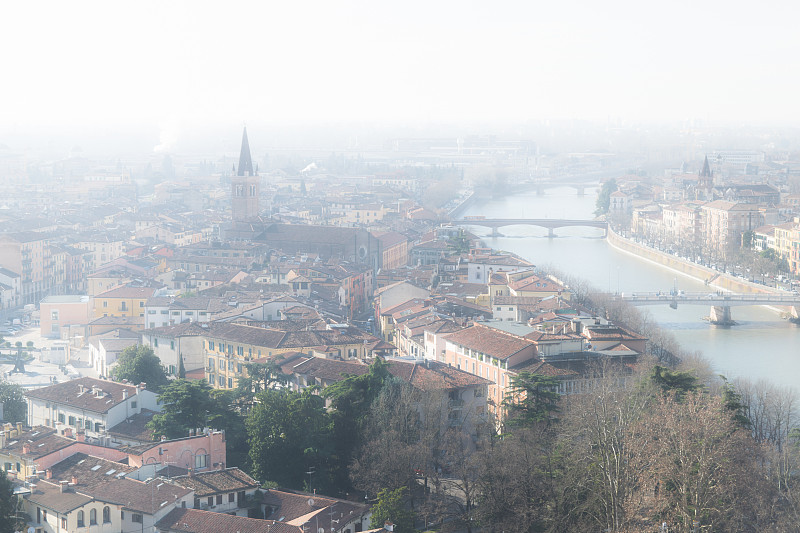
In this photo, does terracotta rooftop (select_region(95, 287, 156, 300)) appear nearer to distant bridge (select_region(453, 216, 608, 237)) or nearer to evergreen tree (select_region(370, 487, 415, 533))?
evergreen tree (select_region(370, 487, 415, 533))

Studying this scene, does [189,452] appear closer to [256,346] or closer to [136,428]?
[136,428]

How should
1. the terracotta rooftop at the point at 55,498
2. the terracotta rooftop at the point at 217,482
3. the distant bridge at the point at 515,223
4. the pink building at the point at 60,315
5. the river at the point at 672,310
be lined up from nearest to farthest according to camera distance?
the terracotta rooftop at the point at 55,498, the terracotta rooftop at the point at 217,482, the river at the point at 672,310, the pink building at the point at 60,315, the distant bridge at the point at 515,223

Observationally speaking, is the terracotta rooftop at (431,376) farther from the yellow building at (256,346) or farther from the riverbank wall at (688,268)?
the riverbank wall at (688,268)

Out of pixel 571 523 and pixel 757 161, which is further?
pixel 757 161

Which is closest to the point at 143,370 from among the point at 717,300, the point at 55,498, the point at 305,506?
the point at 55,498

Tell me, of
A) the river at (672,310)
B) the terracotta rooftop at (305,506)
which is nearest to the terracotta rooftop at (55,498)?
the terracotta rooftop at (305,506)

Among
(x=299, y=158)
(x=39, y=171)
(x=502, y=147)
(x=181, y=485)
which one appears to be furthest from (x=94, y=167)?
(x=181, y=485)

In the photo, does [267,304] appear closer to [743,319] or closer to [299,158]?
[743,319]
